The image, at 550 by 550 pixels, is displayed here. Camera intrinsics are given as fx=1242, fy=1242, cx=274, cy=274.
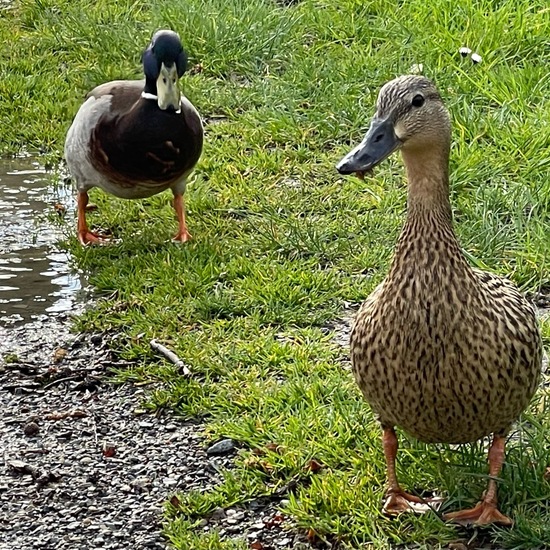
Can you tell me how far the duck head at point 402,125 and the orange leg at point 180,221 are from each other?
2381 millimetres

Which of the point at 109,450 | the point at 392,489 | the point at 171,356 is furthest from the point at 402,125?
the point at 171,356

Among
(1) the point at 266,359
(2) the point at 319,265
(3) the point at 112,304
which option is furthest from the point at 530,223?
(3) the point at 112,304

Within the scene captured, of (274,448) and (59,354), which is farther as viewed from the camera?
(59,354)

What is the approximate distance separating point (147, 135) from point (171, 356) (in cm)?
125

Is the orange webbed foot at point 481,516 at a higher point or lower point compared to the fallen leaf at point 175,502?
higher

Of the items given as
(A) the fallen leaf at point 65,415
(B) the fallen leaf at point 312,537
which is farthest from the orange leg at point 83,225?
(B) the fallen leaf at point 312,537

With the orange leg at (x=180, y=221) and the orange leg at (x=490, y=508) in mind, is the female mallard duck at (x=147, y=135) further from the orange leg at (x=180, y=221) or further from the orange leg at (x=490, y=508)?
the orange leg at (x=490, y=508)

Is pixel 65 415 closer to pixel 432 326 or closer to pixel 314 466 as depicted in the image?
pixel 314 466

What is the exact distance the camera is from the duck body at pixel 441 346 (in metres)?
3.24

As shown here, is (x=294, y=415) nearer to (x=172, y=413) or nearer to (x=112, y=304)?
(x=172, y=413)

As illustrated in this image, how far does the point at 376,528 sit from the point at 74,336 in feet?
5.88

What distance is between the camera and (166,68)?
534 centimetres

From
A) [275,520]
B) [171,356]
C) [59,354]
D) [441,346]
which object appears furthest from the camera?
[59,354]

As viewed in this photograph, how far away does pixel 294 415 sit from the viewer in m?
4.06
